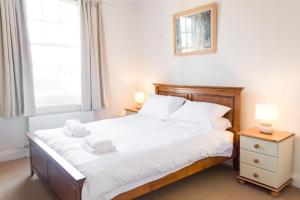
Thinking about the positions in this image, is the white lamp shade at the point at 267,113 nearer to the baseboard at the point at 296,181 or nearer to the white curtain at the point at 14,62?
the baseboard at the point at 296,181

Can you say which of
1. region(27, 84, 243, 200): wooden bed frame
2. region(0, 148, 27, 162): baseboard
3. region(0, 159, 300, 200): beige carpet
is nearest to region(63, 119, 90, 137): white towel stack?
region(27, 84, 243, 200): wooden bed frame

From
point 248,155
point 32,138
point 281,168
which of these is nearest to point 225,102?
point 248,155

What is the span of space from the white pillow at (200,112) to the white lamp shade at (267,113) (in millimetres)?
444

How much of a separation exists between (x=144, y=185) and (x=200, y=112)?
133 centimetres

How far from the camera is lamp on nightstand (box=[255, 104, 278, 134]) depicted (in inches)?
104

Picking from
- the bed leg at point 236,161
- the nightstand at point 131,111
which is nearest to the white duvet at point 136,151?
the bed leg at point 236,161

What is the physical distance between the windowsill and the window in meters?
→ 0.02

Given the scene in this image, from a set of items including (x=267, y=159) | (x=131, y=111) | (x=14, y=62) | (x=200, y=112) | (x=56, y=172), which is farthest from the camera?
(x=131, y=111)

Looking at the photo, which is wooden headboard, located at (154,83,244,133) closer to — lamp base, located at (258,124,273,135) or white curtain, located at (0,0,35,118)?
lamp base, located at (258,124,273,135)

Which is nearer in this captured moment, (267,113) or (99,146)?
(99,146)

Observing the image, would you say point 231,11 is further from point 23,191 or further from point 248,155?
point 23,191

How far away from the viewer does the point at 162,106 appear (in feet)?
12.0

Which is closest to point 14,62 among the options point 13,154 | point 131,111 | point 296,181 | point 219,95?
point 13,154

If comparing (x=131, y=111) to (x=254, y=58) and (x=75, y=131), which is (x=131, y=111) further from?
(x=254, y=58)
